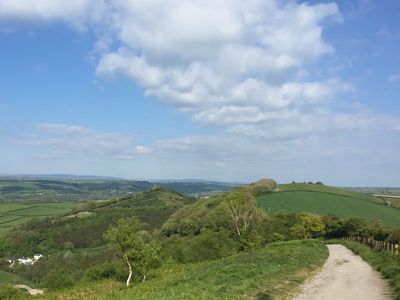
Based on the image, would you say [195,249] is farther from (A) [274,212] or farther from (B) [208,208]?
(B) [208,208]

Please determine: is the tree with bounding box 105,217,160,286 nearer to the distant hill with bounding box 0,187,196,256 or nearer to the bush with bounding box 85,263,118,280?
the bush with bounding box 85,263,118,280

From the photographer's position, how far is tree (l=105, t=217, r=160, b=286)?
40062 millimetres

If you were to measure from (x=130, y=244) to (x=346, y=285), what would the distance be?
22.4 m

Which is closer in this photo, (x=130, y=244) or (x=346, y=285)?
(x=346, y=285)

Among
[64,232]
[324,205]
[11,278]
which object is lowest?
[11,278]

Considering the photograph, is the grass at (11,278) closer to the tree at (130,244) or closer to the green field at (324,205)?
the green field at (324,205)

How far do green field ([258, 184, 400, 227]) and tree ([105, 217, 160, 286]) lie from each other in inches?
2659

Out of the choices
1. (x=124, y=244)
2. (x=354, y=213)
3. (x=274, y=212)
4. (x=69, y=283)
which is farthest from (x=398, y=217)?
(x=124, y=244)

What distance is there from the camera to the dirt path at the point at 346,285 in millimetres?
19692

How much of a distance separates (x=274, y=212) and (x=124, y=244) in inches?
2819

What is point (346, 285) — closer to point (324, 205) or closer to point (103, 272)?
point (103, 272)

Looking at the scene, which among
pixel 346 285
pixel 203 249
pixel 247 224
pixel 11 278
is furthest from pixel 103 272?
pixel 11 278

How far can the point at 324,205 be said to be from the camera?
116 m

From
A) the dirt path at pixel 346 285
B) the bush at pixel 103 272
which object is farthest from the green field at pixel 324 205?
the dirt path at pixel 346 285
